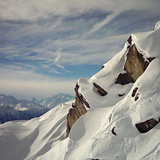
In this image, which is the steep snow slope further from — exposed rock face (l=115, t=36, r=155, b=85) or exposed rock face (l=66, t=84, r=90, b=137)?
exposed rock face (l=115, t=36, r=155, b=85)

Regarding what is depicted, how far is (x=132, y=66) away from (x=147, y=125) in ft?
80.5

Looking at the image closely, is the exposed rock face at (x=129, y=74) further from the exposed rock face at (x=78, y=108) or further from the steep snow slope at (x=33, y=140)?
the steep snow slope at (x=33, y=140)

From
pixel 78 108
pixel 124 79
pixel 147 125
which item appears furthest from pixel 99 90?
pixel 147 125

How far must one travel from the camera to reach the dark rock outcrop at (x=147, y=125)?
50.7 m

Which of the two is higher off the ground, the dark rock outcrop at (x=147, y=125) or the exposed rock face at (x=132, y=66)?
the exposed rock face at (x=132, y=66)

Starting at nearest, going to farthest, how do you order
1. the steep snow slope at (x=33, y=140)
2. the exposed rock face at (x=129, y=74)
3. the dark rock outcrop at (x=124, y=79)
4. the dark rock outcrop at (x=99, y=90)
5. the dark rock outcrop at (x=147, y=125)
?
the dark rock outcrop at (x=147, y=125)
the exposed rock face at (x=129, y=74)
the dark rock outcrop at (x=124, y=79)
the dark rock outcrop at (x=99, y=90)
the steep snow slope at (x=33, y=140)

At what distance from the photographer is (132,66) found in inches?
2844

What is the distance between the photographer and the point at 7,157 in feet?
312

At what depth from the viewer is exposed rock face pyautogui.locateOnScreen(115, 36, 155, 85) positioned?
67731mm

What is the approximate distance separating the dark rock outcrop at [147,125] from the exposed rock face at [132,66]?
18.4 m

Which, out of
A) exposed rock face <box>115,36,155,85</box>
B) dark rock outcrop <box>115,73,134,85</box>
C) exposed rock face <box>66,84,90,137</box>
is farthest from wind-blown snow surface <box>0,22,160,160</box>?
exposed rock face <box>66,84,90,137</box>

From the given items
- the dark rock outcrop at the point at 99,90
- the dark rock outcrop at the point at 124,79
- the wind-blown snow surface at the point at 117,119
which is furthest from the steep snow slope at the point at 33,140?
the dark rock outcrop at the point at 124,79

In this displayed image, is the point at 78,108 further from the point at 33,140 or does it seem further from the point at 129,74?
the point at 33,140

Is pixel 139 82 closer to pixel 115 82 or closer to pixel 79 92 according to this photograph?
pixel 115 82
